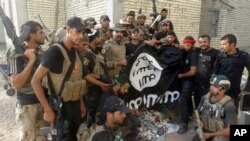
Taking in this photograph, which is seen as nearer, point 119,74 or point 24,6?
point 119,74

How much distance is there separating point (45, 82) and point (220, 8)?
9.74m

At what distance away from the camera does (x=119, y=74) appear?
14.4 ft

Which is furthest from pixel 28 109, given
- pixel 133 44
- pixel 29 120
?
pixel 133 44

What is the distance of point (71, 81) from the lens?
8.95 feet

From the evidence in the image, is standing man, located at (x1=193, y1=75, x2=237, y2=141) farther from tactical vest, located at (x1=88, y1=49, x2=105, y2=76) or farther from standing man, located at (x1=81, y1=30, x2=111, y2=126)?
tactical vest, located at (x1=88, y1=49, x2=105, y2=76)

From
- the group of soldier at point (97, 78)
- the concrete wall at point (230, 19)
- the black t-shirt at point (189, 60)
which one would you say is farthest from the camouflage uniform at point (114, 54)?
the concrete wall at point (230, 19)

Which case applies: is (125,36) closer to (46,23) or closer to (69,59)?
(69,59)

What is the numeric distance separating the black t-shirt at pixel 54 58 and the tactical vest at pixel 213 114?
201cm

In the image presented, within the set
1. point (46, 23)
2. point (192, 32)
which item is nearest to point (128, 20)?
point (192, 32)

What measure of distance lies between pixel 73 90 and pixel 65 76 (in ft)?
0.64

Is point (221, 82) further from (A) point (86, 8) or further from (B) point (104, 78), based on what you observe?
(A) point (86, 8)

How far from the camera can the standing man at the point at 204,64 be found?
13.8 ft

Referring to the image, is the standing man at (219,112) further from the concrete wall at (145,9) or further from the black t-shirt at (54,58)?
→ the concrete wall at (145,9)

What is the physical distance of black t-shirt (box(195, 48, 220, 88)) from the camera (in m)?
4.23
